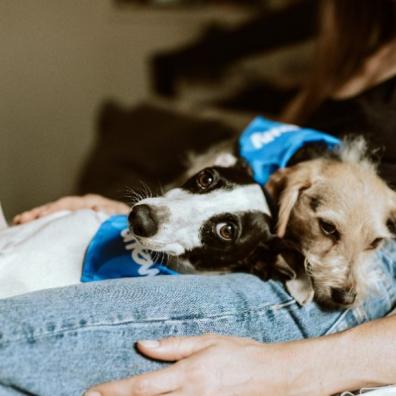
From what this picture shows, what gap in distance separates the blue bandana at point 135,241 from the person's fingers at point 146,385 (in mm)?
320

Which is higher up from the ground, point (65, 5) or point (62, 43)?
point (65, 5)

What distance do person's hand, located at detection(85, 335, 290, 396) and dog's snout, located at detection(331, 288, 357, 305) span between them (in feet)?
0.66

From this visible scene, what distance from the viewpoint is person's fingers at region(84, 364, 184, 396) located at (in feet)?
2.85

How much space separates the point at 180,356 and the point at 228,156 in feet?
2.25

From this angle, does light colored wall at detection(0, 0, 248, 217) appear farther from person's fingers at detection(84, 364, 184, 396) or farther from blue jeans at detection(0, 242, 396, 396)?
person's fingers at detection(84, 364, 184, 396)

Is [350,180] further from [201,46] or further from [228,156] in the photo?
[201,46]

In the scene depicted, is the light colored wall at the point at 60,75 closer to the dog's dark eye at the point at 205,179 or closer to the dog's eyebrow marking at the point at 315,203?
the dog's dark eye at the point at 205,179

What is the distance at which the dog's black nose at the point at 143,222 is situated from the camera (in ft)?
3.59

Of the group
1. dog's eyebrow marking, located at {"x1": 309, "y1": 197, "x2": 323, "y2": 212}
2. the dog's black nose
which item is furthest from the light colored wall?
dog's eyebrow marking, located at {"x1": 309, "y1": 197, "x2": 323, "y2": 212}

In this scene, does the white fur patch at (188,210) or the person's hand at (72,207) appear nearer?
the white fur patch at (188,210)

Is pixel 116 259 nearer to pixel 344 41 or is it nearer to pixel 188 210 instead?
pixel 188 210

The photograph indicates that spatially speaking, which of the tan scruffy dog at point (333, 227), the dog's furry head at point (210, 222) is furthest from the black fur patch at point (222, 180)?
the tan scruffy dog at point (333, 227)

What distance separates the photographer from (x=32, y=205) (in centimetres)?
190

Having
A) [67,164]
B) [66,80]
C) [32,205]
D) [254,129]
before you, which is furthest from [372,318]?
[66,80]
